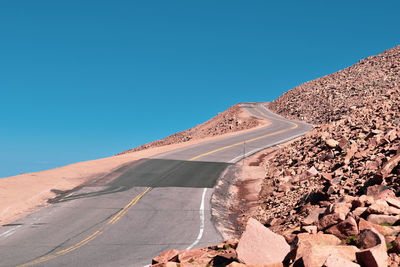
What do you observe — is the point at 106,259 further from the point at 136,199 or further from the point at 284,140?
the point at 284,140

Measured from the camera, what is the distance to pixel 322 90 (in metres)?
77.3

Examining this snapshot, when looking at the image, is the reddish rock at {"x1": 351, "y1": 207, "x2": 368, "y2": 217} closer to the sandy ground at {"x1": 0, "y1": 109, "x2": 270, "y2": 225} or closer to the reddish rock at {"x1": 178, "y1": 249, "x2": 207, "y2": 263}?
the reddish rock at {"x1": 178, "y1": 249, "x2": 207, "y2": 263}

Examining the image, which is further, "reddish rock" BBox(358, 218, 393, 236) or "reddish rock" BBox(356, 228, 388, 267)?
"reddish rock" BBox(358, 218, 393, 236)

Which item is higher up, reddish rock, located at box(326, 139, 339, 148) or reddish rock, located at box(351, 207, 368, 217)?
reddish rock, located at box(326, 139, 339, 148)

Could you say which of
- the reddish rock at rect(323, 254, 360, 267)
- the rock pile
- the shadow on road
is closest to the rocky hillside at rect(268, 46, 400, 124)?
the shadow on road

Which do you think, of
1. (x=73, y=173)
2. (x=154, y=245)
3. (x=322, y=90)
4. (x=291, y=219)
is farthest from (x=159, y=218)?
(x=322, y=90)

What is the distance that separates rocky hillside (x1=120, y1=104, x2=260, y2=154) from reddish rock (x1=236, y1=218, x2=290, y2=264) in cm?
4884

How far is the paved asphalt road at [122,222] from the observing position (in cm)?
1239

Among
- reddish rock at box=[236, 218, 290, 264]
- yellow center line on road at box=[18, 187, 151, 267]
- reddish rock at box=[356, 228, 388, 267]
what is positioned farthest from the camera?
yellow center line on road at box=[18, 187, 151, 267]

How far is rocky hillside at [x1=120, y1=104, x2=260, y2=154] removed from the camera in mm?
58553

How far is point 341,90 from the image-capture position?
72.6 meters

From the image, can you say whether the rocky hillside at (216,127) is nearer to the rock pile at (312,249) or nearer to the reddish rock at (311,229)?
the reddish rock at (311,229)

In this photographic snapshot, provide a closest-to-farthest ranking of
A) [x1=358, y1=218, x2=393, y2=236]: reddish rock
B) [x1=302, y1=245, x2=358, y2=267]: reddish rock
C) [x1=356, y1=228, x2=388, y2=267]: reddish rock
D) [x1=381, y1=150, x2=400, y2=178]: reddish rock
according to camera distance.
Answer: [x1=356, y1=228, x2=388, y2=267]: reddish rock, [x1=302, y1=245, x2=358, y2=267]: reddish rock, [x1=358, y1=218, x2=393, y2=236]: reddish rock, [x1=381, y1=150, x2=400, y2=178]: reddish rock

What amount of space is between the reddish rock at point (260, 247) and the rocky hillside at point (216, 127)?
4884 centimetres
